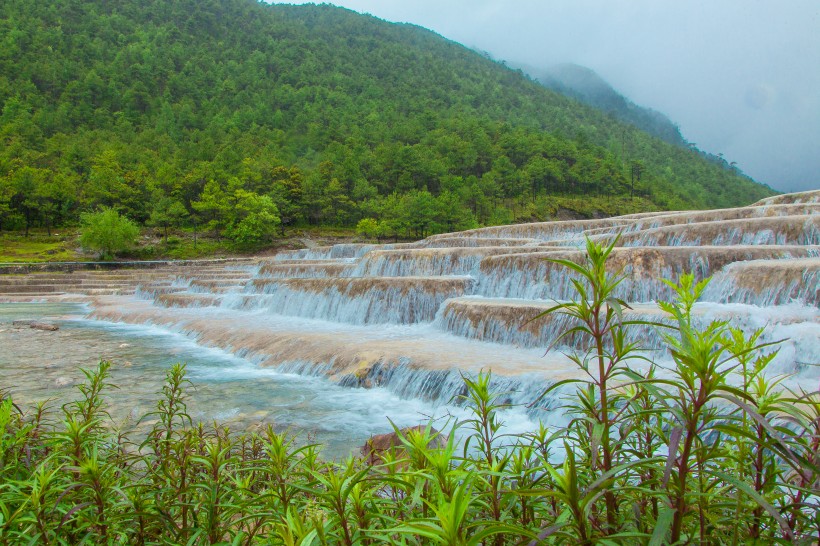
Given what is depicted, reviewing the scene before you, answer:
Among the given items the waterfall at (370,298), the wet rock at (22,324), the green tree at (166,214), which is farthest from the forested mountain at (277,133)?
the waterfall at (370,298)

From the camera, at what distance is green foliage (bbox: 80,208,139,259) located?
38.1 m

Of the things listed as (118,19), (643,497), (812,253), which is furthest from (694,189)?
(118,19)

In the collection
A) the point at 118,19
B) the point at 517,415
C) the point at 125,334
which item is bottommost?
the point at 125,334

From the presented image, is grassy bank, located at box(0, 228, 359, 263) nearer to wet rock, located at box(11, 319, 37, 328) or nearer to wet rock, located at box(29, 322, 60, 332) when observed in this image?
wet rock, located at box(11, 319, 37, 328)

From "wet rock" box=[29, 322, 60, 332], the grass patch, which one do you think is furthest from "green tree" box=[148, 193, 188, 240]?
"wet rock" box=[29, 322, 60, 332]

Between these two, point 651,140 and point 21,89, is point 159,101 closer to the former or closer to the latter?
point 21,89

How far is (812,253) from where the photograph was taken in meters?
11.2

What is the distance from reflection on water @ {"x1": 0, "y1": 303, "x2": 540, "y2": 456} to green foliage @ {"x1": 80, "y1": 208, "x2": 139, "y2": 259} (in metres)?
27.4

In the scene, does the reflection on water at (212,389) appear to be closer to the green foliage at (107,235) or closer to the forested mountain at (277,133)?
the green foliage at (107,235)

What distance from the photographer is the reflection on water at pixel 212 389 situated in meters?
7.11

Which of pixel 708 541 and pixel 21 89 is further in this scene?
pixel 21 89

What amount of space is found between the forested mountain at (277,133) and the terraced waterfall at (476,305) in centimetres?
3001

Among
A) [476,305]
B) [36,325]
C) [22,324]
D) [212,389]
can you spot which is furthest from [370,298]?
[22,324]

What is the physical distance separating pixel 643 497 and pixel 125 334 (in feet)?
55.6
